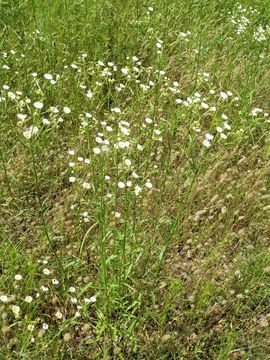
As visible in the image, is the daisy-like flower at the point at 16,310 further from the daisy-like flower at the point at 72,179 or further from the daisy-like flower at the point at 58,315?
the daisy-like flower at the point at 72,179

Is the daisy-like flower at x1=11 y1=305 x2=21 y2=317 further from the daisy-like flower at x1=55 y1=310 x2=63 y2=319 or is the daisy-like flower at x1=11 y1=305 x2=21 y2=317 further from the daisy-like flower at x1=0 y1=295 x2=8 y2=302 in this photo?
the daisy-like flower at x1=55 y1=310 x2=63 y2=319

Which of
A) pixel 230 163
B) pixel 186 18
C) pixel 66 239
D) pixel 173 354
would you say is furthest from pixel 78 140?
pixel 186 18

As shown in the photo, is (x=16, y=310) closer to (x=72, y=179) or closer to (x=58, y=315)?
(x=58, y=315)

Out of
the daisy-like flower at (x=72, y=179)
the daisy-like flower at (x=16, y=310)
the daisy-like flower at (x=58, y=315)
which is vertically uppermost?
the daisy-like flower at (x=72, y=179)

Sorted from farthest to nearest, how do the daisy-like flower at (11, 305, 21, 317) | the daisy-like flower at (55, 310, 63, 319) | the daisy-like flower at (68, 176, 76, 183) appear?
the daisy-like flower at (68, 176, 76, 183) < the daisy-like flower at (55, 310, 63, 319) < the daisy-like flower at (11, 305, 21, 317)

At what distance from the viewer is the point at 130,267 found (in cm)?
220

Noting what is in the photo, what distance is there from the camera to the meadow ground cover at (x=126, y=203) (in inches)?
84.8

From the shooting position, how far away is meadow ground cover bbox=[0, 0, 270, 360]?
2154 mm

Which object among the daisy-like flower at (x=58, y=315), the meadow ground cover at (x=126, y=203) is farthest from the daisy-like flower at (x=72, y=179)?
the daisy-like flower at (x=58, y=315)

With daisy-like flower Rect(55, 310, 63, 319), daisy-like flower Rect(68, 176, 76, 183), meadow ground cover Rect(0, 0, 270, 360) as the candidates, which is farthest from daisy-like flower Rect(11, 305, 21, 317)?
daisy-like flower Rect(68, 176, 76, 183)

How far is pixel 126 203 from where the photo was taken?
208cm

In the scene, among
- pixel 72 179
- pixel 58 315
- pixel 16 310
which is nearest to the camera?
pixel 16 310

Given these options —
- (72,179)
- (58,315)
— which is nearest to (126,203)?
(58,315)

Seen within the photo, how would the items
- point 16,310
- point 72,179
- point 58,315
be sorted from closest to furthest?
point 16,310 < point 58,315 < point 72,179
